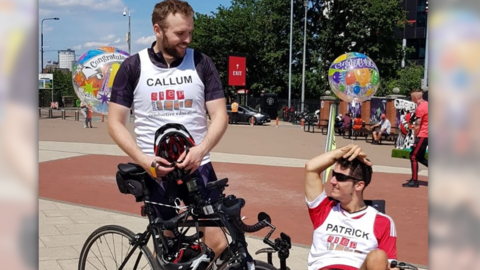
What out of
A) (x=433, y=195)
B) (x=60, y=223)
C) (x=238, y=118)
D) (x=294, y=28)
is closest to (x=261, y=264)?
(x=433, y=195)

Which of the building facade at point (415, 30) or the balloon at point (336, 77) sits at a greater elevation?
the building facade at point (415, 30)

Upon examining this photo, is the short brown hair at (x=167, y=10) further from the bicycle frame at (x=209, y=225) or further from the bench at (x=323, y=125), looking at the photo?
the bench at (x=323, y=125)

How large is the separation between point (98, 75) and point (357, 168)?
18.3ft

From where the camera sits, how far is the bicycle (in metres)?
2.58

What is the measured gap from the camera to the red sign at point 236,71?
1588 inches

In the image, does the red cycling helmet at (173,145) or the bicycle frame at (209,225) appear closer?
the bicycle frame at (209,225)

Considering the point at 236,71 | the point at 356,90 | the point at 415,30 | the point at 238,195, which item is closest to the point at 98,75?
the point at 238,195

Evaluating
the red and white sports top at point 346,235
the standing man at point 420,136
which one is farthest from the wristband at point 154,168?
the standing man at point 420,136

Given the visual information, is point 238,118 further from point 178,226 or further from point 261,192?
point 178,226

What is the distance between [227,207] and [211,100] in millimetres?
664

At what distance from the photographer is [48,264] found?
472cm

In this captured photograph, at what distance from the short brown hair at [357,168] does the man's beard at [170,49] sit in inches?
40.2

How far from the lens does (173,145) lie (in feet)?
9.33

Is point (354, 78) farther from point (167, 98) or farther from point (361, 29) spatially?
point (361, 29)
